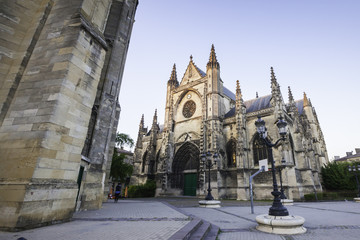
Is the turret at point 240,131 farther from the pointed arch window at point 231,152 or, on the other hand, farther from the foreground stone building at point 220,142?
the pointed arch window at point 231,152

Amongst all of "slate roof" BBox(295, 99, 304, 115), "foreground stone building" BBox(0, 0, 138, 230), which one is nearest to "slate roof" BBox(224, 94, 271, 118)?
"slate roof" BBox(295, 99, 304, 115)

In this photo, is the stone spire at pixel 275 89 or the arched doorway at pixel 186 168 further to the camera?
the arched doorway at pixel 186 168

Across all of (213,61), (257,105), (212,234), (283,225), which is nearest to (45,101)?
(212,234)

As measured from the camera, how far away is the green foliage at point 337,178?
2034cm

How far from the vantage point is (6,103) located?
4.81 metres

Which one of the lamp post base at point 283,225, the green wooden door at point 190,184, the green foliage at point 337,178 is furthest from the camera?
the green wooden door at point 190,184

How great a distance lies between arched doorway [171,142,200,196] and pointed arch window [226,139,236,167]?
352 cm

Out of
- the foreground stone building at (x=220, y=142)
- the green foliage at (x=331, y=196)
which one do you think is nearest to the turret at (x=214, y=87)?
the foreground stone building at (x=220, y=142)

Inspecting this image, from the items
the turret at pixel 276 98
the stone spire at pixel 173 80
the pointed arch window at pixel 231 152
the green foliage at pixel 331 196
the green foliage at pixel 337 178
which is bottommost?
the green foliage at pixel 331 196

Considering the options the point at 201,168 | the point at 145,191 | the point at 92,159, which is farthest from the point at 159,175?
the point at 92,159

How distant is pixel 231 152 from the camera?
2081cm

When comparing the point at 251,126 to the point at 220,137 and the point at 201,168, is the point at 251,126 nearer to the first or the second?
the point at 220,137

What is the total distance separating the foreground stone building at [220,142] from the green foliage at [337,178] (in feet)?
3.71

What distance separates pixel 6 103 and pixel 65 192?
2843 mm
